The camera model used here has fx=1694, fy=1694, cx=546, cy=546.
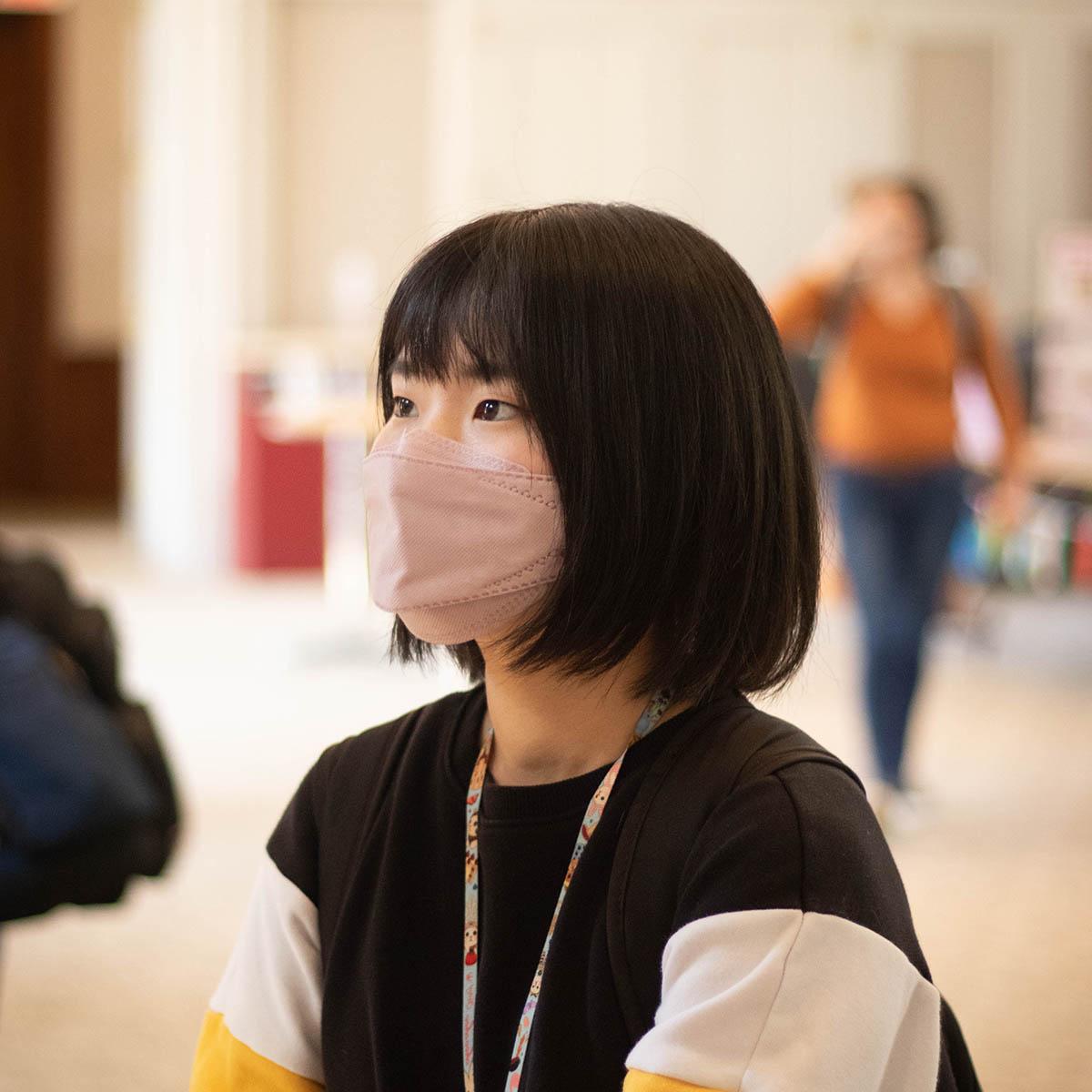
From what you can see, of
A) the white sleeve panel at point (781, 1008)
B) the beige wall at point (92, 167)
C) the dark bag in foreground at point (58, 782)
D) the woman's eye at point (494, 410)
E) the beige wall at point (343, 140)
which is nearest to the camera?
the white sleeve panel at point (781, 1008)

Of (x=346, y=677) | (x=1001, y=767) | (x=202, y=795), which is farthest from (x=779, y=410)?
(x=346, y=677)

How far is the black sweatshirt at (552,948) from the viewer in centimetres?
83

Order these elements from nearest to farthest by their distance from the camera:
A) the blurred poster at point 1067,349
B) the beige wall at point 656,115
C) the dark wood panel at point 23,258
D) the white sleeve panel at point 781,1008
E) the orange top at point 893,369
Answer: the white sleeve panel at point 781,1008
the orange top at point 893,369
the blurred poster at point 1067,349
the beige wall at point 656,115
the dark wood panel at point 23,258

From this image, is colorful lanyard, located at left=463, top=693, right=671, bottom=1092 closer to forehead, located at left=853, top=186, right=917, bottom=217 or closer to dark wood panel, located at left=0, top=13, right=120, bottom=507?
forehead, located at left=853, top=186, right=917, bottom=217

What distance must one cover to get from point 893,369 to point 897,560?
0.40 meters

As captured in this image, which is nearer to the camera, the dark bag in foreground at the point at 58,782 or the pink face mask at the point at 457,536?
the pink face mask at the point at 457,536

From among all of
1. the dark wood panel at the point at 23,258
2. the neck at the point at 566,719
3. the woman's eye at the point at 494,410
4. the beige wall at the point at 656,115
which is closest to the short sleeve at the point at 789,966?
the neck at the point at 566,719

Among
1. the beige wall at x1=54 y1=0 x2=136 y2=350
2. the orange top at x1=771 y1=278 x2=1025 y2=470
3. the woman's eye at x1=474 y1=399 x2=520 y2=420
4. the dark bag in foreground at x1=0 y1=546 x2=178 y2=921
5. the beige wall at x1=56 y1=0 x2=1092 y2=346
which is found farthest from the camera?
the beige wall at x1=54 y1=0 x2=136 y2=350

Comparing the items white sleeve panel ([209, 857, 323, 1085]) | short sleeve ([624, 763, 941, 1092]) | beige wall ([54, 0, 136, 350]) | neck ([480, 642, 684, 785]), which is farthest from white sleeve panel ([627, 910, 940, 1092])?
beige wall ([54, 0, 136, 350])

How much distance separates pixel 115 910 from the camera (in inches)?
122

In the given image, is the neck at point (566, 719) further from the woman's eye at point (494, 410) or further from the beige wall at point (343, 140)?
the beige wall at point (343, 140)

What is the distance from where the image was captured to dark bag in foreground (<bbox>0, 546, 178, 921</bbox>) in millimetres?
2070

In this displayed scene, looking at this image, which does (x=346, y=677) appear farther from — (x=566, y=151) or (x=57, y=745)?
(x=57, y=745)

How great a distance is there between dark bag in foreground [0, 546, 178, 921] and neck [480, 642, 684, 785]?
124cm
